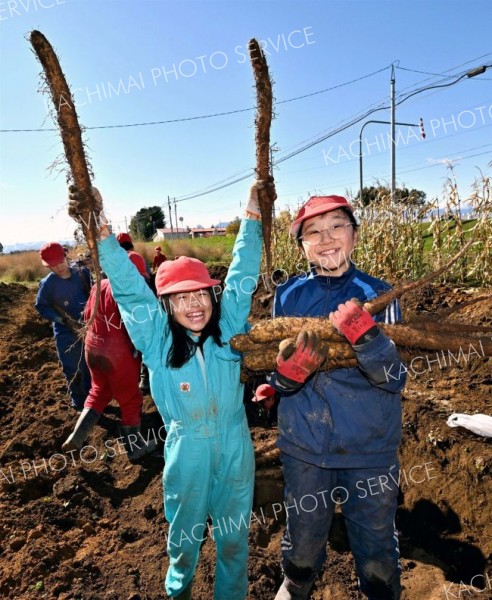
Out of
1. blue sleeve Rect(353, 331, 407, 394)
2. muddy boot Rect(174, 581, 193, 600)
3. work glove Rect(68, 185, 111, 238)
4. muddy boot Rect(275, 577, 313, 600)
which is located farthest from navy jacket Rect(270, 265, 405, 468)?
work glove Rect(68, 185, 111, 238)

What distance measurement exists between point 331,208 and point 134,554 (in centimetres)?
226

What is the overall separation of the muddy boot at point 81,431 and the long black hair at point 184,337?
6.86ft

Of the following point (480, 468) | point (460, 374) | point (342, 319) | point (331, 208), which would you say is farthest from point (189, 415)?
point (460, 374)

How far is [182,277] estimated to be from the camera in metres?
1.82

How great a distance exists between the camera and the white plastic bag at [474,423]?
9.37ft

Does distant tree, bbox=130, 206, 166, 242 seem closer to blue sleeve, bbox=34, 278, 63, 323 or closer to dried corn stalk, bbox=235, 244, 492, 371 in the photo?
blue sleeve, bbox=34, 278, 63, 323

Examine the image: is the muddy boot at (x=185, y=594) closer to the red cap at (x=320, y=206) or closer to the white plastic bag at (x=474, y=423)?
the red cap at (x=320, y=206)

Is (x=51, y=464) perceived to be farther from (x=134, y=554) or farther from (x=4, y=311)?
(x=4, y=311)

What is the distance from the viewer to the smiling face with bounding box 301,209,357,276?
69.5 inches

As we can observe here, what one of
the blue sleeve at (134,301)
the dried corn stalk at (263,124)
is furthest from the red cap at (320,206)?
the blue sleeve at (134,301)

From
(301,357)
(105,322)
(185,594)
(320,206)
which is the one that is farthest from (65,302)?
(301,357)

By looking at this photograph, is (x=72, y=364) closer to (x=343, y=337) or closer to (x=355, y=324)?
(x=343, y=337)

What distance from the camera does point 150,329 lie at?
1.82 meters

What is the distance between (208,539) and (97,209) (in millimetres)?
2018
